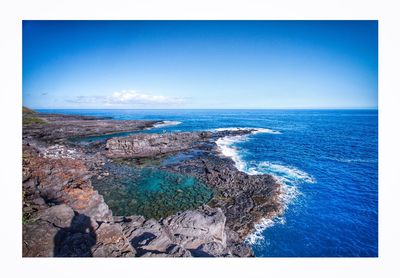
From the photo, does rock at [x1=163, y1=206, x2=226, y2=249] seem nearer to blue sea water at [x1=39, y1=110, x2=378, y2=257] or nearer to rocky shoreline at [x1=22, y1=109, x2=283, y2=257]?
rocky shoreline at [x1=22, y1=109, x2=283, y2=257]

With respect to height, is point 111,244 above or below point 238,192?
above

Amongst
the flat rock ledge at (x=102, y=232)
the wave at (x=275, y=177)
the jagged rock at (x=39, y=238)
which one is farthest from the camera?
the wave at (x=275, y=177)

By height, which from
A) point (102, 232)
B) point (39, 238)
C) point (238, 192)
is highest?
point (39, 238)

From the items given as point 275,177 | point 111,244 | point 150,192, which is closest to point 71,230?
point 111,244

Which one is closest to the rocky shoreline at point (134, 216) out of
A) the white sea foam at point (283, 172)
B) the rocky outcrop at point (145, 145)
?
the white sea foam at point (283, 172)

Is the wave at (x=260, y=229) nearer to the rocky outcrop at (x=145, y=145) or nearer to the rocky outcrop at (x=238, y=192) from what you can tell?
the rocky outcrop at (x=238, y=192)

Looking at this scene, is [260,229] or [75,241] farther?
[260,229]

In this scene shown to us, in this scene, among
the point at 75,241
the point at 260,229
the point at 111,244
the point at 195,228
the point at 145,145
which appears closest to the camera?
the point at 75,241

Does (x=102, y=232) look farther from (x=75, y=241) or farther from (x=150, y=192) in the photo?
(x=150, y=192)
